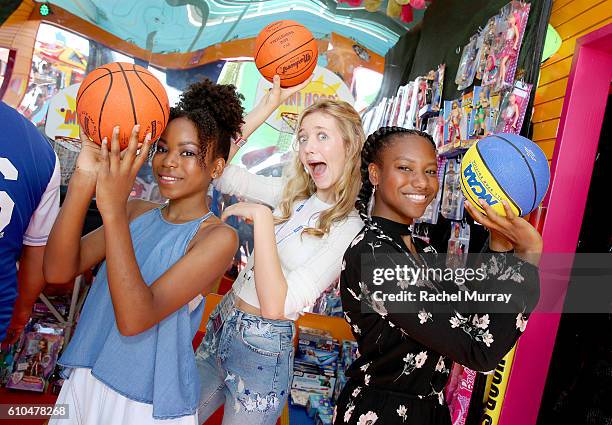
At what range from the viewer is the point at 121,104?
4.83 feet

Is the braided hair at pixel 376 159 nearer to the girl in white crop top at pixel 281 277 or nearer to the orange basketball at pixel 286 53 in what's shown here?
the girl in white crop top at pixel 281 277

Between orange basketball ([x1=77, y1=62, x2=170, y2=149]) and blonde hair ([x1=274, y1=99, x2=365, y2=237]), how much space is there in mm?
716

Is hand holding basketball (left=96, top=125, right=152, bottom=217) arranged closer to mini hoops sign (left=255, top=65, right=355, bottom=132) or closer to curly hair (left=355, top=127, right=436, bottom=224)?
curly hair (left=355, top=127, right=436, bottom=224)

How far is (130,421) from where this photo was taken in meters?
1.46

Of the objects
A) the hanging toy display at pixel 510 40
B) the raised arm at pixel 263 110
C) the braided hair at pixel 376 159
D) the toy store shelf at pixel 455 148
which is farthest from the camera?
the toy store shelf at pixel 455 148

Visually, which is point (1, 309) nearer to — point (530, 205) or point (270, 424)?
point (270, 424)

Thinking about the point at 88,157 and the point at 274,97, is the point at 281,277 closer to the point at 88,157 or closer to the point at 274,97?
the point at 88,157

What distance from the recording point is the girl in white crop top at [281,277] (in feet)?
5.87

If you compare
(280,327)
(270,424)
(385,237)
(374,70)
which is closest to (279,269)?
(280,327)

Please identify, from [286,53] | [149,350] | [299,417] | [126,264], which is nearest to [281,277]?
[149,350]

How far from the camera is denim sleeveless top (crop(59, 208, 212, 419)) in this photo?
145 cm

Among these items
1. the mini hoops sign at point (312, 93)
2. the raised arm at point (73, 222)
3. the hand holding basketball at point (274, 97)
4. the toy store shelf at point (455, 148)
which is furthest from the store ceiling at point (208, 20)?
the raised arm at point (73, 222)

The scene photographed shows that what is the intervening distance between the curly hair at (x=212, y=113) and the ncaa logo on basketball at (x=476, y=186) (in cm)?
83

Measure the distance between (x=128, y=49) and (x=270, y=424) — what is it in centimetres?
592
